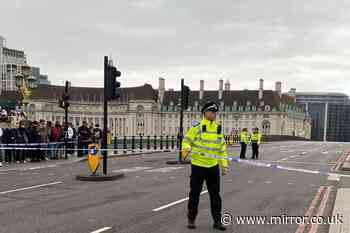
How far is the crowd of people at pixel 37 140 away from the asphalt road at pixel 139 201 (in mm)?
3725

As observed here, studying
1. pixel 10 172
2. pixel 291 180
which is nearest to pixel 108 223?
pixel 291 180

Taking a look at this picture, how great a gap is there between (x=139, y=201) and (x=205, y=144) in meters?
3.25

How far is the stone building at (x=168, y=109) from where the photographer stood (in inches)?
6014

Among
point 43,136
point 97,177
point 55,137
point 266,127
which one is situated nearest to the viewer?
point 97,177

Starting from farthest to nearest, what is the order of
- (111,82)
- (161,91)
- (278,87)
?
(161,91)
(278,87)
(111,82)

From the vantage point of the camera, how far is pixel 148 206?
8945 mm

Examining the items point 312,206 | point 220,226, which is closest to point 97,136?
point 312,206

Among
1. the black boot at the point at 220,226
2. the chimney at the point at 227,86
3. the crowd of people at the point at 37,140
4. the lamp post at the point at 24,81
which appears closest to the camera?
the black boot at the point at 220,226

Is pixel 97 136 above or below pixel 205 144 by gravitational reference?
below

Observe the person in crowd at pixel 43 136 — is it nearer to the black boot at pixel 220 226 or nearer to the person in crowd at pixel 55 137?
the person in crowd at pixel 55 137

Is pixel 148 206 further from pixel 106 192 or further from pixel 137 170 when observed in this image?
pixel 137 170

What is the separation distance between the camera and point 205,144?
7.00 metres

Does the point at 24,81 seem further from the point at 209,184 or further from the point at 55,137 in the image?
the point at 209,184

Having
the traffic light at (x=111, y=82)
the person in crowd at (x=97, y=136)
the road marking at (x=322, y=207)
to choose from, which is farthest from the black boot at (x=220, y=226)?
the person in crowd at (x=97, y=136)
